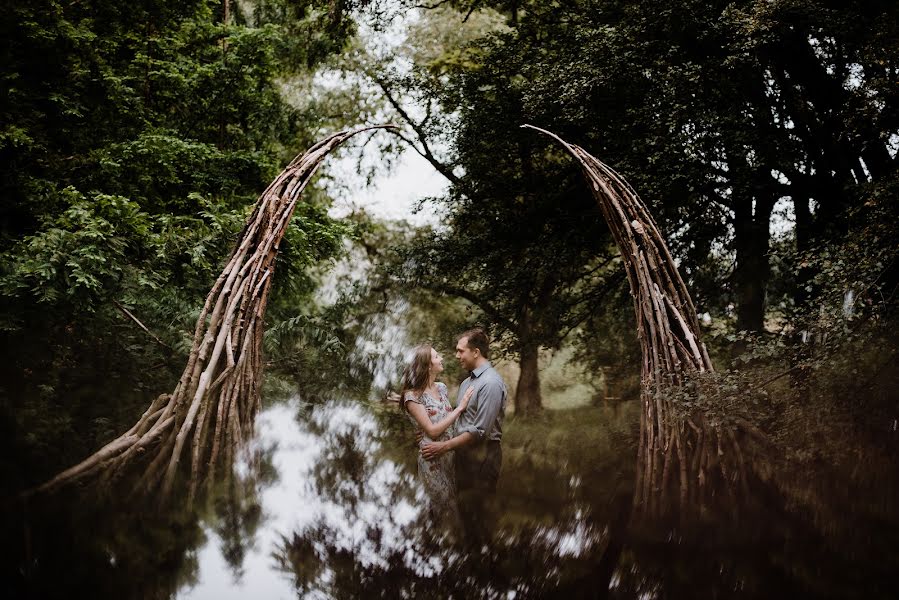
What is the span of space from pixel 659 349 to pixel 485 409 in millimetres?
958

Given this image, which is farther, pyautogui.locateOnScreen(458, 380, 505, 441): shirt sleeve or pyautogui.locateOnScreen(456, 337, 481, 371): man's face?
pyautogui.locateOnScreen(456, 337, 481, 371): man's face

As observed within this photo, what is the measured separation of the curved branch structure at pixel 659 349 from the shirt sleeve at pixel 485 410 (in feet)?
2.50

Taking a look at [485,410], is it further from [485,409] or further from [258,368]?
[258,368]

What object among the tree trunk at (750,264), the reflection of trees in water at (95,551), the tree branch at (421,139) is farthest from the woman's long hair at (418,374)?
the tree branch at (421,139)

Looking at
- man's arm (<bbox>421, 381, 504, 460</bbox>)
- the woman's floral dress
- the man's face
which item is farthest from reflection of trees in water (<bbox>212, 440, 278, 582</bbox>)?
the man's face

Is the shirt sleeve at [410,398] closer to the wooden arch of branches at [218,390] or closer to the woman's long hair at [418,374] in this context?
the woman's long hair at [418,374]

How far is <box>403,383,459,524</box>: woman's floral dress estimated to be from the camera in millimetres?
2715

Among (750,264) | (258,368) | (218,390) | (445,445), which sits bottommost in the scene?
(445,445)

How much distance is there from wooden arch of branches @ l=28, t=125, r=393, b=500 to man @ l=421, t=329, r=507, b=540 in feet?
2.86

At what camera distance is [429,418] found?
2.68 meters

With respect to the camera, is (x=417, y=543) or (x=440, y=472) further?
(x=440, y=472)

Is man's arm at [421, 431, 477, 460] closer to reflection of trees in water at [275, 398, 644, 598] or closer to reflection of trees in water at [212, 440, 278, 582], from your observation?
reflection of trees in water at [275, 398, 644, 598]

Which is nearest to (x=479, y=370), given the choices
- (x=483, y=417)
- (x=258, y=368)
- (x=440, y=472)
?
(x=483, y=417)

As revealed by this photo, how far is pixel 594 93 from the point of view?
446 centimetres
